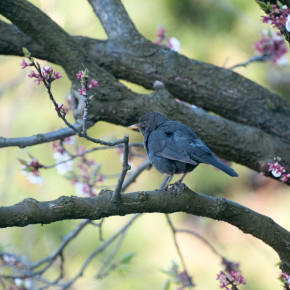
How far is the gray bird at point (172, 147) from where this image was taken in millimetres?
3260

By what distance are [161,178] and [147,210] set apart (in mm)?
2926

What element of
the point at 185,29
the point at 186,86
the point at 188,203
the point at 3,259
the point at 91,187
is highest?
the point at 185,29

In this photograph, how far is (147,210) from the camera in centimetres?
264

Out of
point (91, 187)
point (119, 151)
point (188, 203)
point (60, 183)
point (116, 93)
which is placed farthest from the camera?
point (60, 183)

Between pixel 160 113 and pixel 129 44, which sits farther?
pixel 129 44

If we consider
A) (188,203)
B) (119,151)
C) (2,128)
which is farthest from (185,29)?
(188,203)

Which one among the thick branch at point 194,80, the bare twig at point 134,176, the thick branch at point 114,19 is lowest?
the bare twig at point 134,176

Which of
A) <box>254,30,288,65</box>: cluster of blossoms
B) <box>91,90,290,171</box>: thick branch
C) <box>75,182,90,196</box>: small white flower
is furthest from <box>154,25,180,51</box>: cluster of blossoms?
<box>75,182,90,196</box>: small white flower

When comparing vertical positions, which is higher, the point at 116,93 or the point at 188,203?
the point at 116,93

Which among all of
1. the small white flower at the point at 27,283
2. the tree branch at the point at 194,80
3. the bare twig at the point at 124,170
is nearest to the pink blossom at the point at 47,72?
the bare twig at the point at 124,170

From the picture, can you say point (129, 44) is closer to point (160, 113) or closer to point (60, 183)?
point (160, 113)

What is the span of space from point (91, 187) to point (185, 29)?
7.35 ft

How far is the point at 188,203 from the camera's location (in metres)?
2.80

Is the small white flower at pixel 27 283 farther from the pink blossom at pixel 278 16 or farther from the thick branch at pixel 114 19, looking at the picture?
the pink blossom at pixel 278 16
